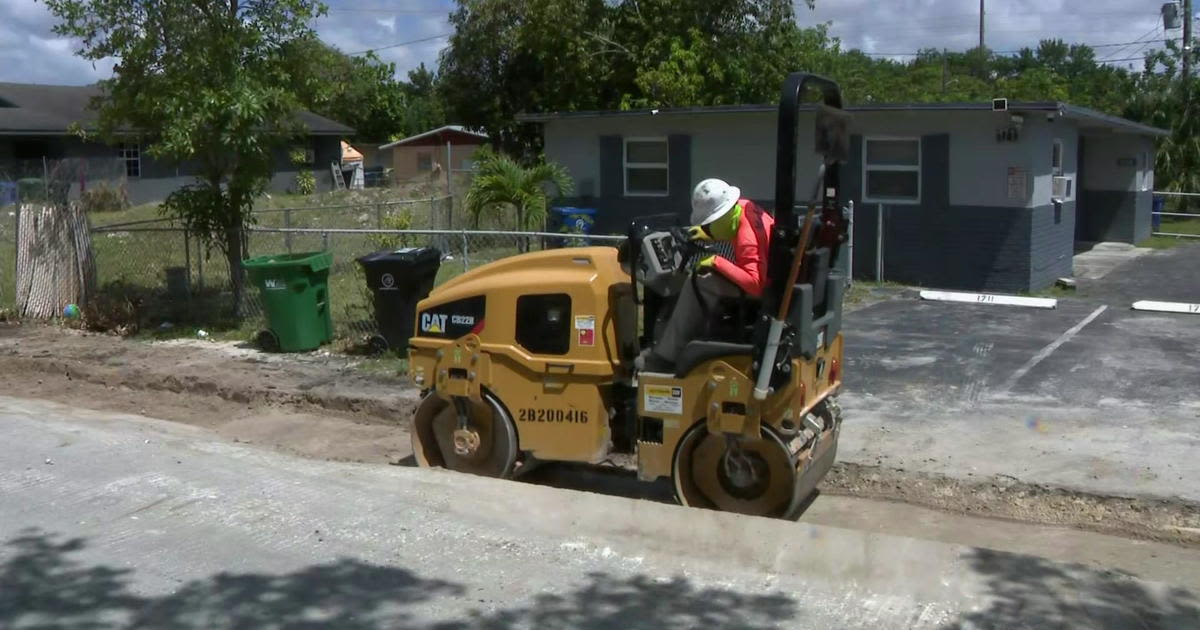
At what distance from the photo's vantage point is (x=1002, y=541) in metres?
6.78

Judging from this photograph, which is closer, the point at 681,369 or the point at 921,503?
the point at 681,369

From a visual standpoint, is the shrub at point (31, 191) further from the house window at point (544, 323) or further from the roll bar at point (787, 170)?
the roll bar at point (787, 170)

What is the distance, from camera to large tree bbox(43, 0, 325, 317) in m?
12.8

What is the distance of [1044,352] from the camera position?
11.7m

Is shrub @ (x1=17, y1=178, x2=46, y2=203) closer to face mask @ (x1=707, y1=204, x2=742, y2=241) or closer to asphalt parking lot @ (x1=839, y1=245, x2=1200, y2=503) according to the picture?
asphalt parking lot @ (x1=839, y1=245, x2=1200, y2=503)

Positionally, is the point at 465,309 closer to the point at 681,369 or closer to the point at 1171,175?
the point at 681,369

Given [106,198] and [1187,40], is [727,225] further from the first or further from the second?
[1187,40]

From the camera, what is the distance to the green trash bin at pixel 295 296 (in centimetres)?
A: 1203

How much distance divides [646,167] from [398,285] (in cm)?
1015

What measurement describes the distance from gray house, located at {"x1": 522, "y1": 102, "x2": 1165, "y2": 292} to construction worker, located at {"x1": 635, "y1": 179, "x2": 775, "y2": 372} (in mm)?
9811

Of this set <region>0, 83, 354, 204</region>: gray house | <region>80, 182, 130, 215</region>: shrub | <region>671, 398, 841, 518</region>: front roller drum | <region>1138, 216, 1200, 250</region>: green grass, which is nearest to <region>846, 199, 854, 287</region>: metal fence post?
<region>671, 398, 841, 518</region>: front roller drum

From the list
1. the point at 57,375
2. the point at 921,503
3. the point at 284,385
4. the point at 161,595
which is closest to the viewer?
the point at 161,595

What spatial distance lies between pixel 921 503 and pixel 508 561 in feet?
9.48

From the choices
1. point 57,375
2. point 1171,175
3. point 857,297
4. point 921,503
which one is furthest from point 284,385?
point 1171,175
